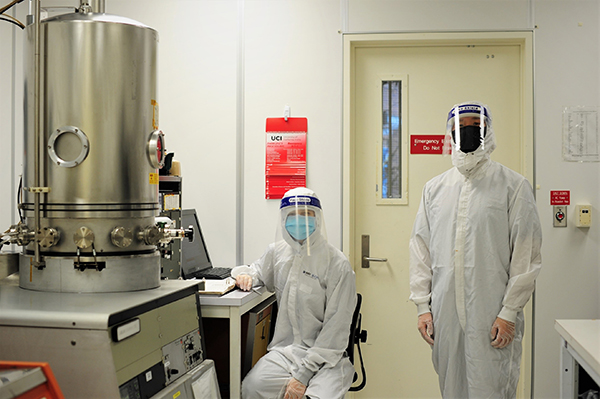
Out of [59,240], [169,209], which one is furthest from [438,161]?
[59,240]

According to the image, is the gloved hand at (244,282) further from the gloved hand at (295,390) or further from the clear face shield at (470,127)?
the clear face shield at (470,127)

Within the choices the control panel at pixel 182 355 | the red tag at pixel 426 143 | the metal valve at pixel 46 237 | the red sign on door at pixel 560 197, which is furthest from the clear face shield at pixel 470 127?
the metal valve at pixel 46 237

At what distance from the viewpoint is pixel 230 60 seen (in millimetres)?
2881

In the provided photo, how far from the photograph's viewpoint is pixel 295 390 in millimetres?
1943

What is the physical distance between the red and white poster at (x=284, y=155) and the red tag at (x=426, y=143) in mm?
627

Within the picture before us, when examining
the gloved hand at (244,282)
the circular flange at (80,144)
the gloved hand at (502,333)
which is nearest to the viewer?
the circular flange at (80,144)

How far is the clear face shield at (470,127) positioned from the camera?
1.96 meters

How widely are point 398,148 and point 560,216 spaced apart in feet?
3.08

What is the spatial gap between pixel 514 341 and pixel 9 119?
115 inches

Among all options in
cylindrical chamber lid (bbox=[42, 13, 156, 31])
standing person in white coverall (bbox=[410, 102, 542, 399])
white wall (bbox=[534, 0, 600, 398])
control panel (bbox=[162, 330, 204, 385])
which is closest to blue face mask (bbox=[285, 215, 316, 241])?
standing person in white coverall (bbox=[410, 102, 542, 399])

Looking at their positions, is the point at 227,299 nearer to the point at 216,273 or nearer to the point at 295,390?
the point at 295,390

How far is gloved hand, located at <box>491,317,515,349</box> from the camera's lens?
5.94 feet

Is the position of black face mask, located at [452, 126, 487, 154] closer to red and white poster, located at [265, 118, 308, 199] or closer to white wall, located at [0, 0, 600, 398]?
white wall, located at [0, 0, 600, 398]

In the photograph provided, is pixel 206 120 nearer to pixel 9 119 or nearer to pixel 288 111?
pixel 288 111
